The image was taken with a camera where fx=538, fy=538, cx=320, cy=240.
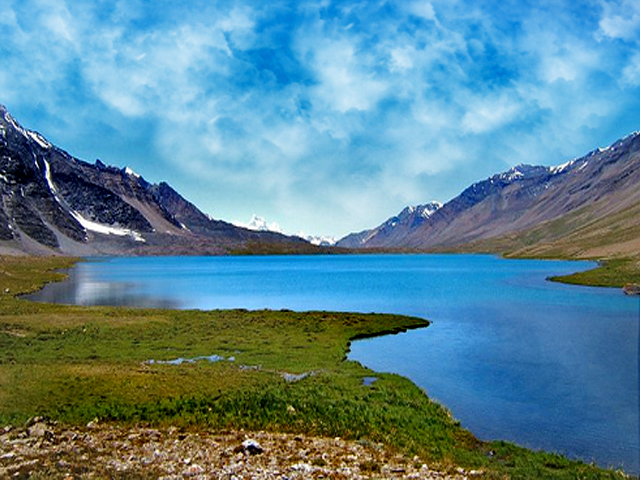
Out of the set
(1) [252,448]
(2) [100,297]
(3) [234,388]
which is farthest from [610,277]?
(1) [252,448]

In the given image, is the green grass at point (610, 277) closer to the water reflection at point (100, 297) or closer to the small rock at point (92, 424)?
the water reflection at point (100, 297)

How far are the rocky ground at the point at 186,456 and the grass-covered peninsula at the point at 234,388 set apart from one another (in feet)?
4.93

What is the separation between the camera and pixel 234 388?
103 feet

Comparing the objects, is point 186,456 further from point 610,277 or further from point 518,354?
point 610,277

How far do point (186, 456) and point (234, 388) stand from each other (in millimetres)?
12810

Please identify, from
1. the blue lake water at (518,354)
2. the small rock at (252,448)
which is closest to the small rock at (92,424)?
the small rock at (252,448)

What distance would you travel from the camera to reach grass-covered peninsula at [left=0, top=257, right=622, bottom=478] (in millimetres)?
22344

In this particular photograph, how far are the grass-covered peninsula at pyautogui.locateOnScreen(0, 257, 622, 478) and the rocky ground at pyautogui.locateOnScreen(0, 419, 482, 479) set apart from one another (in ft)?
4.93

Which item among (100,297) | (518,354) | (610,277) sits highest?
(610,277)

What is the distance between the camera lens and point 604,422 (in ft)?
88.6

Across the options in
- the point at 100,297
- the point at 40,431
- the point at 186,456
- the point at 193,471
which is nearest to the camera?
the point at 193,471

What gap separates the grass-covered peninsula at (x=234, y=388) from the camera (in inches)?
880

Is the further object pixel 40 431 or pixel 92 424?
pixel 92 424

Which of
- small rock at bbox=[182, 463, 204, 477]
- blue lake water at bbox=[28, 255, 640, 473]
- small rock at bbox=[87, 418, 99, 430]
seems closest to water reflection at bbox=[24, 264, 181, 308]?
blue lake water at bbox=[28, 255, 640, 473]
